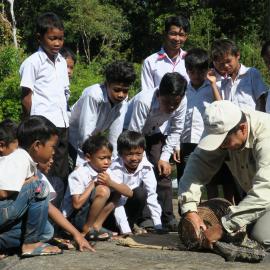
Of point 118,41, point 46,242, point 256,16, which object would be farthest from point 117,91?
point 256,16

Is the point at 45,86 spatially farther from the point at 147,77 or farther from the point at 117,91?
the point at 147,77

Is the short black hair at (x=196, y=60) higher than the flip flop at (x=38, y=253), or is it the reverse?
the short black hair at (x=196, y=60)

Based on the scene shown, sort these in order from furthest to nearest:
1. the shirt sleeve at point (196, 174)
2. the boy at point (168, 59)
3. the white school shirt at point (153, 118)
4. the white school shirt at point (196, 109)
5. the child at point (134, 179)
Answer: the boy at point (168, 59) → the white school shirt at point (196, 109) → the white school shirt at point (153, 118) → the child at point (134, 179) → the shirt sleeve at point (196, 174)

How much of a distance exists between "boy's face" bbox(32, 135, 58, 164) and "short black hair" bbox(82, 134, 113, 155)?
61 cm

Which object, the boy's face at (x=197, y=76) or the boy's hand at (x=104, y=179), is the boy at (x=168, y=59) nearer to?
the boy's face at (x=197, y=76)

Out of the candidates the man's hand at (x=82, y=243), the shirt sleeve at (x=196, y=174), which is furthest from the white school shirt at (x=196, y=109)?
the man's hand at (x=82, y=243)

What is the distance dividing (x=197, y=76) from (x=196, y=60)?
0.15m

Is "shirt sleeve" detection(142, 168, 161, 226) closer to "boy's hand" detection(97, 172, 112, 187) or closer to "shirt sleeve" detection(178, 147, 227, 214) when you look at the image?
"boy's hand" detection(97, 172, 112, 187)

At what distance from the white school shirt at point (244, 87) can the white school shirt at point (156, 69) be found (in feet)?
1.36

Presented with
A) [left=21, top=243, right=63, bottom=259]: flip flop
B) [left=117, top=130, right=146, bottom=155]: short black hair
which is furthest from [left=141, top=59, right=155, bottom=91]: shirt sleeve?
[left=21, top=243, right=63, bottom=259]: flip flop

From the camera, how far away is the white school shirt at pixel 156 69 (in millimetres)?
6391

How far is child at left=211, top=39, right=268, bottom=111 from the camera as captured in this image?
20.1 ft

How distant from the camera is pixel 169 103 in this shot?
578cm

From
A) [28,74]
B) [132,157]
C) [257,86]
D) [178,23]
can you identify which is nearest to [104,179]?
[132,157]
